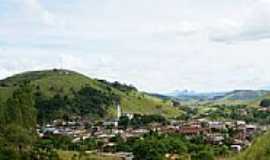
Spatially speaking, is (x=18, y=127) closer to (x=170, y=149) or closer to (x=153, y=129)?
(x=170, y=149)

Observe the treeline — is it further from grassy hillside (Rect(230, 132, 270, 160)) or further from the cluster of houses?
grassy hillside (Rect(230, 132, 270, 160))

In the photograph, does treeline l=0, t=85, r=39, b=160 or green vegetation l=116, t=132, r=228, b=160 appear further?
green vegetation l=116, t=132, r=228, b=160

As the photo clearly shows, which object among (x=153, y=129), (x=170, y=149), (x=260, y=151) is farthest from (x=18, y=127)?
(x=153, y=129)

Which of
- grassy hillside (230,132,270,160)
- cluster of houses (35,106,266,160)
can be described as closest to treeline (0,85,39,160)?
cluster of houses (35,106,266,160)

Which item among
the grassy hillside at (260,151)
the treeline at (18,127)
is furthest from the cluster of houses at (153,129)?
the grassy hillside at (260,151)

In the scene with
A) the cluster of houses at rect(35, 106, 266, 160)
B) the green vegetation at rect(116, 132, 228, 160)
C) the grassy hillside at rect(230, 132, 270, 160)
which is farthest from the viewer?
the cluster of houses at rect(35, 106, 266, 160)

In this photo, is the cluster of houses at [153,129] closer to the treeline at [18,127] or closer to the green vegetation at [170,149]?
the green vegetation at [170,149]

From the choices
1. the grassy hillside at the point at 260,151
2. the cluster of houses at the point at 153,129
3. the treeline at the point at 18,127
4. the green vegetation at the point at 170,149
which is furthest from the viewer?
the cluster of houses at the point at 153,129

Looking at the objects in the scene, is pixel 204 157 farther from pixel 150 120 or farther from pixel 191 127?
pixel 150 120

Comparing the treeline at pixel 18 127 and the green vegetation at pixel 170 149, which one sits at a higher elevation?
the treeline at pixel 18 127

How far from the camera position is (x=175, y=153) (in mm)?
119000

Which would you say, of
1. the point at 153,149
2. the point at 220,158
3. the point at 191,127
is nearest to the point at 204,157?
the point at 220,158

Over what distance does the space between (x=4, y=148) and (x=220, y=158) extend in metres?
40.1

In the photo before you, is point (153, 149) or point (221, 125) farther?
point (221, 125)
